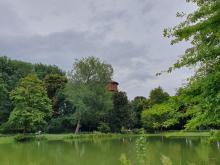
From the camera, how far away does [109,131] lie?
2239 inches

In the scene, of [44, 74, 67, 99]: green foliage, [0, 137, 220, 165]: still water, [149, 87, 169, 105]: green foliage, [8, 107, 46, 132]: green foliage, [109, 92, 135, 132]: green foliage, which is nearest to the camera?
[0, 137, 220, 165]: still water

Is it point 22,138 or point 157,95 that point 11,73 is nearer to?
point 22,138

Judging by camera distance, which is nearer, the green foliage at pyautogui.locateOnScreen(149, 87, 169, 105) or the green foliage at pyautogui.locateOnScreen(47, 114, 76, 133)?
the green foliage at pyautogui.locateOnScreen(47, 114, 76, 133)

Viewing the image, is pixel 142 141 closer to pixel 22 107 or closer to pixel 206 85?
pixel 206 85

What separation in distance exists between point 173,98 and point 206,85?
33.9 inches

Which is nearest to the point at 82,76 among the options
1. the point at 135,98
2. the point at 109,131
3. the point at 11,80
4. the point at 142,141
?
the point at 109,131

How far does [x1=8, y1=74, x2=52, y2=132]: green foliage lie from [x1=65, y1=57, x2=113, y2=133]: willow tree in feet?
14.9

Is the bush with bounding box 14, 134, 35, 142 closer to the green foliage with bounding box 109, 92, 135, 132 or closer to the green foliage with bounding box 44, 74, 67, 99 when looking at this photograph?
the green foliage with bounding box 109, 92, 135, 132

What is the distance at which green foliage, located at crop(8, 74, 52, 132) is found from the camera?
4575cm

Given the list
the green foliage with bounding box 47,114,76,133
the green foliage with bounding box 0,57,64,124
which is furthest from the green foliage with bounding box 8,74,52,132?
the green foliage with bounding box 0,57,64,124

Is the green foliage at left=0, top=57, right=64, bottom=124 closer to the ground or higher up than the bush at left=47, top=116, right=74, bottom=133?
higher up

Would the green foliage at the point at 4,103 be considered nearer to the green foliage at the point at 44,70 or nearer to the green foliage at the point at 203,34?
the green foliage at the point at 44,70

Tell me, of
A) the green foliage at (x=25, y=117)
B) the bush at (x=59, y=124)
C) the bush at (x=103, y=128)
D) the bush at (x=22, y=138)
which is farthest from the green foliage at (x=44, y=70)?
the bush at (x=22, y=138)

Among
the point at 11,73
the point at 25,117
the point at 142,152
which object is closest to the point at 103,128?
the point at 25,117
